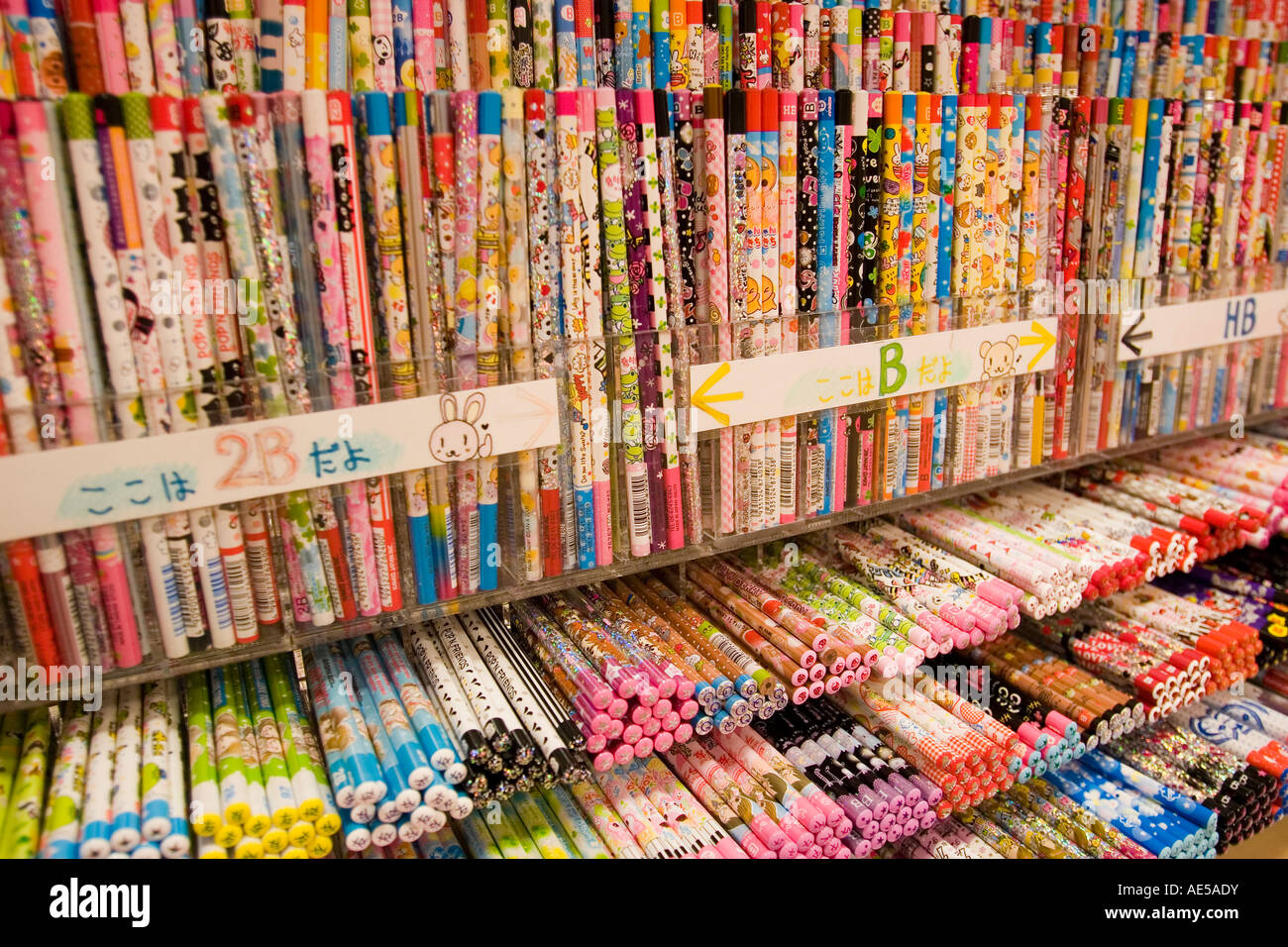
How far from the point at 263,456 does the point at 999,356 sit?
3.82ft

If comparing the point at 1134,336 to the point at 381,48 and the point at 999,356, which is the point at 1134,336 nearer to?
the point at 999,356

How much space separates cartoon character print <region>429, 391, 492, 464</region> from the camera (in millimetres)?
1082

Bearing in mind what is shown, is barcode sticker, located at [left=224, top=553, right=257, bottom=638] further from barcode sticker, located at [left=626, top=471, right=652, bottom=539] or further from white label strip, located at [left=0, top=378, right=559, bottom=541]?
barcode sticker, located at [left=626, top=471, right=652, bottom=539]

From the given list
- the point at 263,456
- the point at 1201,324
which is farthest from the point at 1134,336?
the point at 263,456

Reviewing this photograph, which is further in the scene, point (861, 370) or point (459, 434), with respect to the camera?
point (861, 370)

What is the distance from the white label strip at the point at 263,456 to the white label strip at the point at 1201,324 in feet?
3.78

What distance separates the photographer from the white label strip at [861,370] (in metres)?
1.25

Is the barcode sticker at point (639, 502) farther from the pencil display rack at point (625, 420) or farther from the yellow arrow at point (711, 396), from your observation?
the yellow arrow at point (711, 396)

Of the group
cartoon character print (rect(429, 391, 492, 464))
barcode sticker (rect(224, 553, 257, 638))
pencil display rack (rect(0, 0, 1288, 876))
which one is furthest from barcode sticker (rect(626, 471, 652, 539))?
barcode sticker (rect(224, 553, 257, 638))

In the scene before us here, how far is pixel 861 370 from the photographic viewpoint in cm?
136

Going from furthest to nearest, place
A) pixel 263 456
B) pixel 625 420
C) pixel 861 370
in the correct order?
pixel 861 370, pixel 625 420, pixel 263 456

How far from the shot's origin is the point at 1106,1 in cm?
159

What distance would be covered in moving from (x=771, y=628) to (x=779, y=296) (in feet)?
1.67
